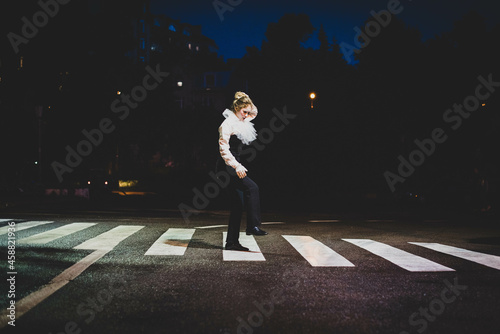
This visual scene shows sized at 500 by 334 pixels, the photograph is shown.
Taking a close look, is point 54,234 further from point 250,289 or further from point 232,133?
point 250,289

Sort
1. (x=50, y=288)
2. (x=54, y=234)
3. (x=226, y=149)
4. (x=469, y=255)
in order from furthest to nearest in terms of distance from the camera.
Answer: (x=54, y=234) < (x=226, y=149) < (x=469, y=255) < (x=50, y=288)

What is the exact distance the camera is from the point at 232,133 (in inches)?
256

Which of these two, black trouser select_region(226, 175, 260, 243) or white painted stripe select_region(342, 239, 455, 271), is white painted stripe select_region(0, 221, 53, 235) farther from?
white painted stripe select_region(342, 239, 455, 271)

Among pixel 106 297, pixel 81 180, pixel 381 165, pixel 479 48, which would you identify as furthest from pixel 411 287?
pixel 81 180

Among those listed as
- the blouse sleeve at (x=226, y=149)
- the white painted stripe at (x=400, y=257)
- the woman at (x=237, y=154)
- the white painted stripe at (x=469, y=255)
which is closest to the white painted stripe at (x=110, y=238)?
the woman at (x=237, y=154)

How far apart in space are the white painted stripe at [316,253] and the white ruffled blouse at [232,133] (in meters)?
1.40
